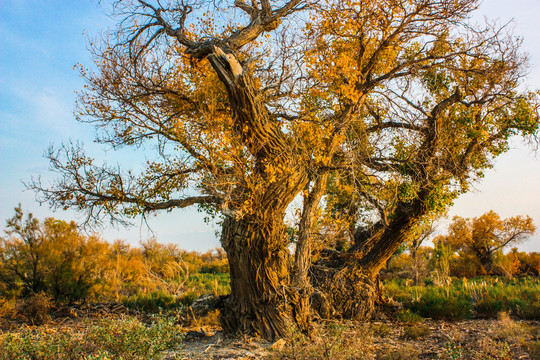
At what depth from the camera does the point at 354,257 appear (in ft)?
32.7

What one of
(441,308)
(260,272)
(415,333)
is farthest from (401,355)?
(441,308)

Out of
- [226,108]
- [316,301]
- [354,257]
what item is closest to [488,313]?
[354,257]

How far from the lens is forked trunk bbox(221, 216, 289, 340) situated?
6.50 m

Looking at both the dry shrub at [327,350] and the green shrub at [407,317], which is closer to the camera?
the dry shrub at [327,350]

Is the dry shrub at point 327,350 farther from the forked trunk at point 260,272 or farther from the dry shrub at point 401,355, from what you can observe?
the forked trunk at point 260,272

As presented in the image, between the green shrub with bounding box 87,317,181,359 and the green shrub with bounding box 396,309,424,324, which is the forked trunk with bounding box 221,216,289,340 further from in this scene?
the green shrub with bounding box 396,309,424,324

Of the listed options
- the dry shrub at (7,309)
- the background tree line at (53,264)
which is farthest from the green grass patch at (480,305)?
the dry shrub at (7,309)

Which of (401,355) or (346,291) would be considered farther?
(346,291)

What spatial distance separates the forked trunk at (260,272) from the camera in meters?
6.50

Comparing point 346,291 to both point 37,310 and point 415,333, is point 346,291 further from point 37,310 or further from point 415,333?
point 37,310

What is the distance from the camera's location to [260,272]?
21.4ft

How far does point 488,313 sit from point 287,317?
6.19 m

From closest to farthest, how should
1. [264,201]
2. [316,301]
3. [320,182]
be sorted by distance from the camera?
1. [264,201]
2. [320,182]
3. [316,301]

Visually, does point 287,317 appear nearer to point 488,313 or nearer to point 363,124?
point 363,124
